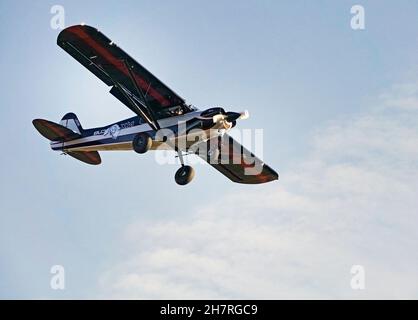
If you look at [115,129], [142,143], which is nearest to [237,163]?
[115,129]

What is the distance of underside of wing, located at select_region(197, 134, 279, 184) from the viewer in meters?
25.7

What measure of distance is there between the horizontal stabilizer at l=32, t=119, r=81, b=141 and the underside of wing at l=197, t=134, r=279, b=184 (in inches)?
186

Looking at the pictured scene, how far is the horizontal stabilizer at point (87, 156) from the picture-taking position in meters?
26.6

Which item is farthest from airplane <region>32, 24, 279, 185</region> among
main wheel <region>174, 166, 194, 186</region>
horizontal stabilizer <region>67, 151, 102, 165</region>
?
horizontal stabilizer <region>67, 151, 102, 165</region>

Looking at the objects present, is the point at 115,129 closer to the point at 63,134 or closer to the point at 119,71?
the point at 119,71

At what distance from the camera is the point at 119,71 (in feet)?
76.5

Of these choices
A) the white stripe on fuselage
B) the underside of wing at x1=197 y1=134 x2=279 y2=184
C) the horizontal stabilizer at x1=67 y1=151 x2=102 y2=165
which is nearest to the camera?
the white stripe on fuselage

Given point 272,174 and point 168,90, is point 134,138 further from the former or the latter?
point 272,174

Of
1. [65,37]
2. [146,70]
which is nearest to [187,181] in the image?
[146,70]

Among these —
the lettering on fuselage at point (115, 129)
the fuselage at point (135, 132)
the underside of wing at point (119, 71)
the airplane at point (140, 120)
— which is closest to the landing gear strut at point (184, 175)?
the airplane at point (140, 120)

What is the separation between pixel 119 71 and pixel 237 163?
6112 mm

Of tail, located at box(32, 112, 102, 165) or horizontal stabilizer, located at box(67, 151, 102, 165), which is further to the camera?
horizontal stabilizer, located at box(67, 151, 102, 165)

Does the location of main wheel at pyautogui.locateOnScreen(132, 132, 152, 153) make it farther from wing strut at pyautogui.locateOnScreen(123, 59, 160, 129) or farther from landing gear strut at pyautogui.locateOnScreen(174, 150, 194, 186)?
landing gear strut at pyautogui.locateOnScreen(174, 150, 194, 186)

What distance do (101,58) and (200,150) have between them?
193 inches
